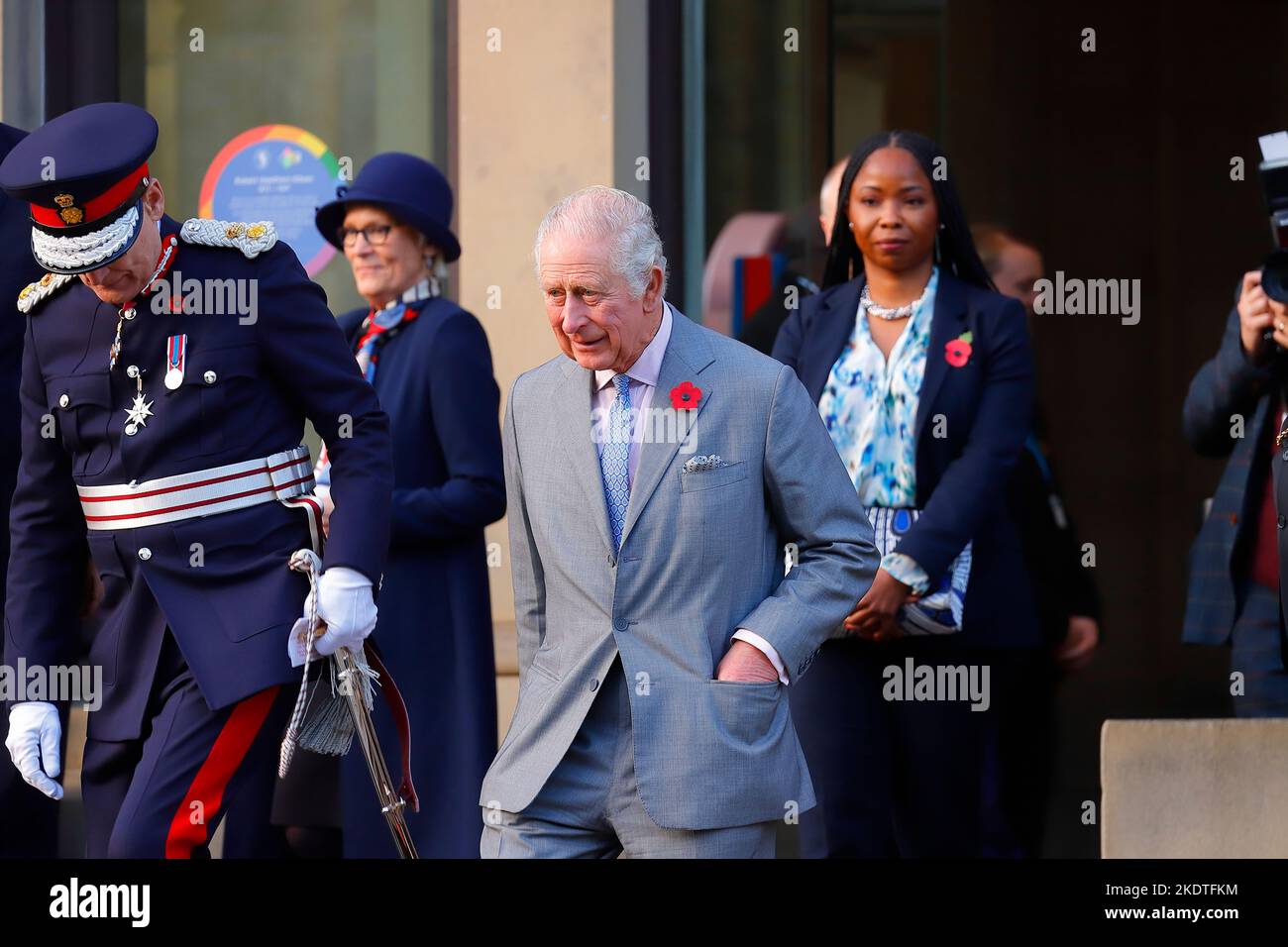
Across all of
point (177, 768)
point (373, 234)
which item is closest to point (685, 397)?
point (177, 768)

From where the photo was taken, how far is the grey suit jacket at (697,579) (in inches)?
144

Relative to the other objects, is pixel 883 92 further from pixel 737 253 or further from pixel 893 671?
pixel 893 671

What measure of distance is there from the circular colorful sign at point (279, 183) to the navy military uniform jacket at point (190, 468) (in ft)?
9.69

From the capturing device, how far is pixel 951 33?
25.5 ft

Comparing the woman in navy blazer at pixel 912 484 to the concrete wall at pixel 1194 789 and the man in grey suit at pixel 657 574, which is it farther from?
the man in grey suit at pixel 657 574

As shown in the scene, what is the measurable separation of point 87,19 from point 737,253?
256 cm

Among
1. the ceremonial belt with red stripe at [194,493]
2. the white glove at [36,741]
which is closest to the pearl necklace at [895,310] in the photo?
Answer: the ceremonial belt with red stripe at [194,493]

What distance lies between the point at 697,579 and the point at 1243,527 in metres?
1.62

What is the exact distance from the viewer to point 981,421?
5.01m

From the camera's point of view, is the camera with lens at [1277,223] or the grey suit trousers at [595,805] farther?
the camera with lens at [1277,223]

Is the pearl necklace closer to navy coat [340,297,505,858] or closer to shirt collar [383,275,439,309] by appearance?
navy coat [340,297,505,858]

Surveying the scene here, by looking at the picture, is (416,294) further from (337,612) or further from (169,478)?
(337,612)
